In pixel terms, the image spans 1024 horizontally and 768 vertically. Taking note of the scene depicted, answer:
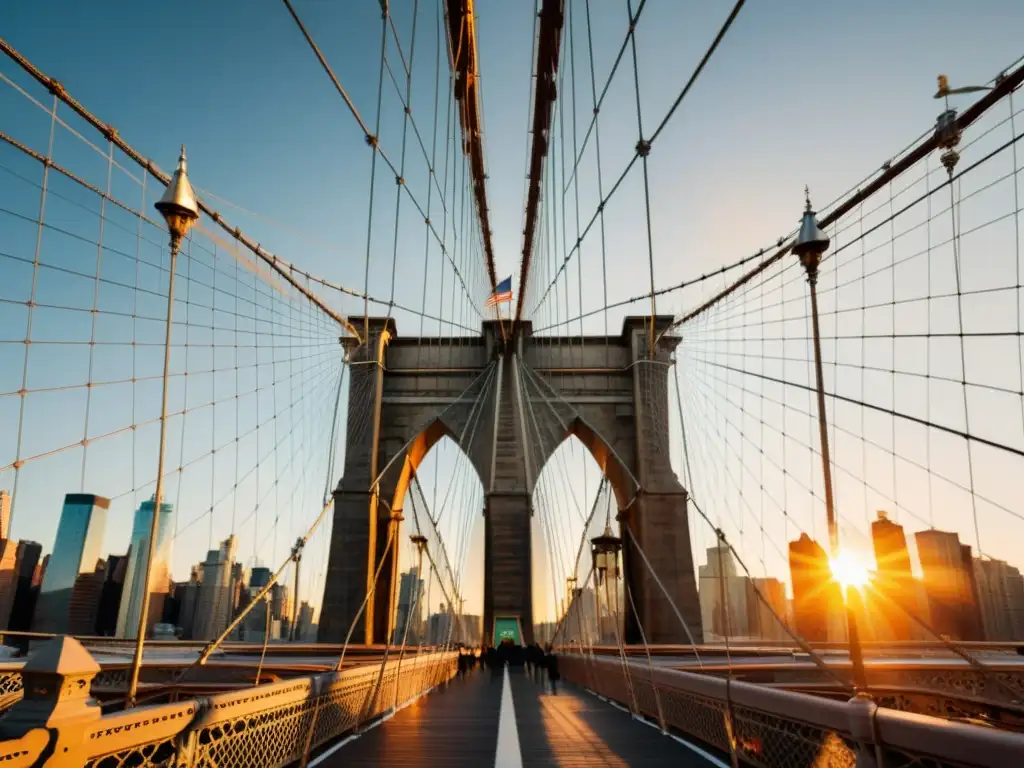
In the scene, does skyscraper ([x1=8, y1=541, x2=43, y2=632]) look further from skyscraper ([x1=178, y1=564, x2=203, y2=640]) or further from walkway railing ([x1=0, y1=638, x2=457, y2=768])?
walkway railing ([x1=0, y1=638, x2=457, y2=768])

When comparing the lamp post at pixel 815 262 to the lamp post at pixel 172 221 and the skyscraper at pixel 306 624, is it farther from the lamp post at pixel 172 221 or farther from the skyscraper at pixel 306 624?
the skyscraper at pixel 306 624

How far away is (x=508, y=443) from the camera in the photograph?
25391 millimetres

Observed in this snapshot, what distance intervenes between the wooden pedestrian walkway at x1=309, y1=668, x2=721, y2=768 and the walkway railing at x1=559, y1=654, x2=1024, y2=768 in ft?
1.03

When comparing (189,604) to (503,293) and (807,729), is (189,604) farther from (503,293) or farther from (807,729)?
(807,729)

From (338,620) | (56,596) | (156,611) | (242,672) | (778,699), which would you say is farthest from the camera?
(156,611)

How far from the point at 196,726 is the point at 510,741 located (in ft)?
11.7

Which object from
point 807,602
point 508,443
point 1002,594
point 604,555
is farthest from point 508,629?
point 1002,594

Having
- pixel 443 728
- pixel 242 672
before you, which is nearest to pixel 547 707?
pixel 443 728

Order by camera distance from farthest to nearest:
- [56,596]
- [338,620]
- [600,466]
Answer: [600,466] < [56,596] < [338,620]

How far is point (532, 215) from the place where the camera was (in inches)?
938

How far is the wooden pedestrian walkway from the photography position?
5.13 m

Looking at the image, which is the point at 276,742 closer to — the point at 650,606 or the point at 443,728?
the point at 443,728

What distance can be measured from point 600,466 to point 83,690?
2645 centimetres

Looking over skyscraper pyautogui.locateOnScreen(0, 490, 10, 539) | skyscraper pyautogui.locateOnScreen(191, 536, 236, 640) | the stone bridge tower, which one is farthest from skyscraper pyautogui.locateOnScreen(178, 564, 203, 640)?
skyscraper pyautogui.locateOnScreen(0, 490, 10, 539)
